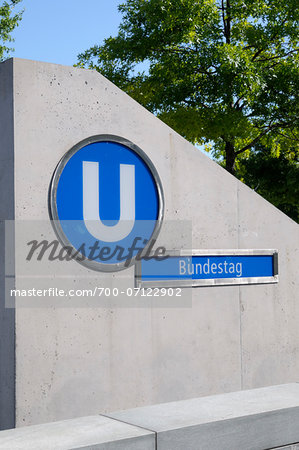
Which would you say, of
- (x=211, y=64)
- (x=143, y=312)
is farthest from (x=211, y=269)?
(x=211, y=64)

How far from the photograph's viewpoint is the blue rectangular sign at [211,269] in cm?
510

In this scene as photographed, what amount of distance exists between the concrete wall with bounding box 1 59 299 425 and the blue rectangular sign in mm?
97

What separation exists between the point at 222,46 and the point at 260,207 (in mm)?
10288

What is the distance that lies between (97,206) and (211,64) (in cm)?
1146

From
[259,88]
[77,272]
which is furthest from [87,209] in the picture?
[259,88]

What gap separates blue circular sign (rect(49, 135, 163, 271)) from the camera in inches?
185

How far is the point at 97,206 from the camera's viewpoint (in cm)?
482

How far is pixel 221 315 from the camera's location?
555 centimetres

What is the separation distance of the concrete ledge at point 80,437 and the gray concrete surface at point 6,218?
1.30 metres

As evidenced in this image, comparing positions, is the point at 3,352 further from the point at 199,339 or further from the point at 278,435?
the point at 278,435

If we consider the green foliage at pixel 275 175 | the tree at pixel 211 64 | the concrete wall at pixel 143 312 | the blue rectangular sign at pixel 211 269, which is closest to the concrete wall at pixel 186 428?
the concrete wall at pixel 143 312

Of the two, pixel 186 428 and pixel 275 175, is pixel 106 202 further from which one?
pixel 275 175

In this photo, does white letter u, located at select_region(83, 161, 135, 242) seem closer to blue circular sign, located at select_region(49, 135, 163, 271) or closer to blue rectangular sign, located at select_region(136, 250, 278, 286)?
blue circular sign, located at select_region(49, 135, 163, 271)

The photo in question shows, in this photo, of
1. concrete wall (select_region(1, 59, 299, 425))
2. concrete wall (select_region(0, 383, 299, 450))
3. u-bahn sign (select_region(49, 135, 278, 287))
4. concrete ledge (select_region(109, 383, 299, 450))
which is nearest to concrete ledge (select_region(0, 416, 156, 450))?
concrete wall (select_region(0, 383, 299, 450))
